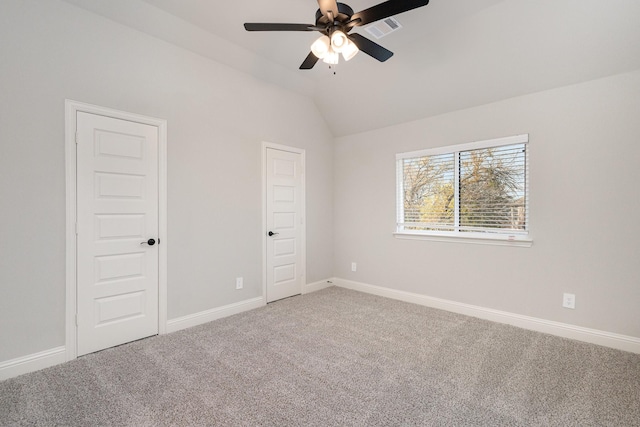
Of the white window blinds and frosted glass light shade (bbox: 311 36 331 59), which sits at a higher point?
frosted glass light shade (bbox: 311 36 331 59)

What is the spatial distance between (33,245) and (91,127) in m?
1.07

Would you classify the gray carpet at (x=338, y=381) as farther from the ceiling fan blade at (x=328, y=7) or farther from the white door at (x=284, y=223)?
the ceiling fan blade at (x=328, y=7)

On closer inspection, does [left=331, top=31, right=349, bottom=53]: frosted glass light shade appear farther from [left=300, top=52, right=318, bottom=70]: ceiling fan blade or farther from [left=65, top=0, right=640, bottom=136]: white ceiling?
[left=65, top=0, right=640, bottom=136]: white ceiling

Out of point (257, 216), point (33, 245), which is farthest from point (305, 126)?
point (33, 245)

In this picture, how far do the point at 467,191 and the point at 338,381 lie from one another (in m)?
2.70

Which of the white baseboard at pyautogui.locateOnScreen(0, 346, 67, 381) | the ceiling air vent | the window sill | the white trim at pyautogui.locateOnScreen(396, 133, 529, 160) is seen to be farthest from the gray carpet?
the ceiling air vent

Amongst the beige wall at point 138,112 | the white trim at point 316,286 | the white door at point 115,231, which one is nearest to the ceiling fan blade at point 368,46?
the beige wall at point 138,112

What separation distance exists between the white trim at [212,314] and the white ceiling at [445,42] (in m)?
2.89

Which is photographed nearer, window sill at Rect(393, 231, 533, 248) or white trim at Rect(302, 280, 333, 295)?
window sill at Rect(393, 231, 533, 248)

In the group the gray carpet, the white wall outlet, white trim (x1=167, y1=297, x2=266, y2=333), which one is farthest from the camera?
white trim (x1=167, y1=297, x2=266, y2=333)

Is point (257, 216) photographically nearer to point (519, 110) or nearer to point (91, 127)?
point (91, 127)

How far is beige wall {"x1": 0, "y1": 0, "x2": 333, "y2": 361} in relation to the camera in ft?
7.34

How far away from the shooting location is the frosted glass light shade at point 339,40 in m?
2.04

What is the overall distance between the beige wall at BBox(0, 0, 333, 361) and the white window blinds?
5.01 feet
